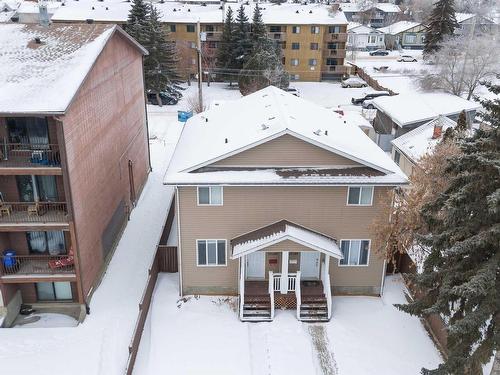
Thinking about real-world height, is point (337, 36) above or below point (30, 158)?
above

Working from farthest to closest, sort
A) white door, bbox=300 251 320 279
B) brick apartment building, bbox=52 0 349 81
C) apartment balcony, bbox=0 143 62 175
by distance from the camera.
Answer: brick apartment building, bbox=52 0 349 81 → white door, bbox=300 251 320 279 → apartment balcony, bbox=0 143 62 175

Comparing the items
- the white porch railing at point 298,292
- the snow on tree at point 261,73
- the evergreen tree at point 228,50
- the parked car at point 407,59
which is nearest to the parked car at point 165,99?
the snow on tree at point 261,73

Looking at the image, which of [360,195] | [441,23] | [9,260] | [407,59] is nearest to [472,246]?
[360,195]

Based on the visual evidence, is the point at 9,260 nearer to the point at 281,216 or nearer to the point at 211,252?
the point at 211,252

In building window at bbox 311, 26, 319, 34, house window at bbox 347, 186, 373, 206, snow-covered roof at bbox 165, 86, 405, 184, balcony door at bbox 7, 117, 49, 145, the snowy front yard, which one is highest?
building window at bbox 311, 26, 319, 34

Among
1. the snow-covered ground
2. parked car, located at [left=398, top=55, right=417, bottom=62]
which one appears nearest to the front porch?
the snow-covered ground

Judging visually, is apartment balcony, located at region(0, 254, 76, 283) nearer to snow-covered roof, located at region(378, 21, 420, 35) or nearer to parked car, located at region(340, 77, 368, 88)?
parked car, located at region(340, 77, 368, 88)
